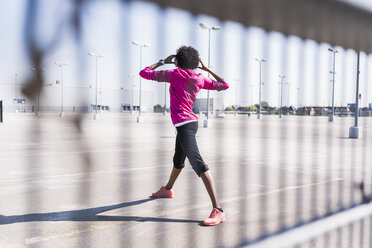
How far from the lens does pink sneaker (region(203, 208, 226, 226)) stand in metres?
3.34

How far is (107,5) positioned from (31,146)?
9511 mm

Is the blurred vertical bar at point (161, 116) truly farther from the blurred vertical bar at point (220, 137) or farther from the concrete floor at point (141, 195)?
the blurred vertical bar at point (220, 137)

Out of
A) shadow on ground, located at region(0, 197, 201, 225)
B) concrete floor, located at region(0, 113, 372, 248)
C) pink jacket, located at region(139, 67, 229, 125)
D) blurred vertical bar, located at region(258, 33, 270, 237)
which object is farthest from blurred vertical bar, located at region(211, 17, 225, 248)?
shadow on ground, located at region(0, 197, 201, 225)

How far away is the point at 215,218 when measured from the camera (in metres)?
3.37

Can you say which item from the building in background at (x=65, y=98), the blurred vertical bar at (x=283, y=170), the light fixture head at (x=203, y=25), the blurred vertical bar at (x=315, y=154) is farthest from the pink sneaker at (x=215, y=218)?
the light fixture head at (x=203, y=25)

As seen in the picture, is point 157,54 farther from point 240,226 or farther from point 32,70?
point 240,226

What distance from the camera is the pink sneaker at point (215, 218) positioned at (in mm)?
3341

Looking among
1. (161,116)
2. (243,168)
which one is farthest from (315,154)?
(161,116)

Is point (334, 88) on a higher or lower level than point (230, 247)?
higher

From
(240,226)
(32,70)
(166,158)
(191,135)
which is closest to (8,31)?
(32,70)

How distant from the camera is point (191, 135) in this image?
3168 mm

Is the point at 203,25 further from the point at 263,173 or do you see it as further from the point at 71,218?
the point at 263,173

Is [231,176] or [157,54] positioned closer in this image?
[157,54]

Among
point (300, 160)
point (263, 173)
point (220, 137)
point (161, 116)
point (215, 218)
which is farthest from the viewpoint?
point (300, 160)
